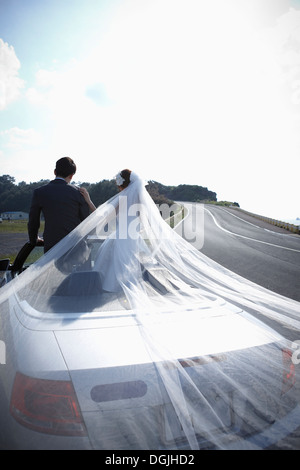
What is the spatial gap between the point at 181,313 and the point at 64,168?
2033 millimetres

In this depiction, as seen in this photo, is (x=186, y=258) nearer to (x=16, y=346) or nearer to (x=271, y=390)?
(x=271, y=390)

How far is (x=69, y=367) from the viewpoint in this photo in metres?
1.41

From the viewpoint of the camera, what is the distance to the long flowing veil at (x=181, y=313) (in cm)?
154

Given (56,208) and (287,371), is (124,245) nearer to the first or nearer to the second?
(56,208)

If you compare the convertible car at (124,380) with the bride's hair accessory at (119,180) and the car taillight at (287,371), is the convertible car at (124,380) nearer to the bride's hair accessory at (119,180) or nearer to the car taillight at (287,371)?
the car taillight at (287,371)

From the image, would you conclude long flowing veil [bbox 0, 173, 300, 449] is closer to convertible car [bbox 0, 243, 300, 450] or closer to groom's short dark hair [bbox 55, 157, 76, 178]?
convertible car [bbox 0, 243, 300, 450]

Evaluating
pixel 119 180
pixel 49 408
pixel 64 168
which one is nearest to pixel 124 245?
pixel 119 180

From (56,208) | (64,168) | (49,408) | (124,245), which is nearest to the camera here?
(49,408)

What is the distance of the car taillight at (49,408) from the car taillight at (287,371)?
1.23 meters

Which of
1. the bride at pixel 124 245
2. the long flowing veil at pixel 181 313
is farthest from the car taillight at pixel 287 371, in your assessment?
the bride at pixel 124 245

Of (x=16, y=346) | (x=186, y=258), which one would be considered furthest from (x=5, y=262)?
(x=186, y=258)

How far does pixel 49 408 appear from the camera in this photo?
1.36 m

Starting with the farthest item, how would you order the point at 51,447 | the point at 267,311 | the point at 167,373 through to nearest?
the point at 267,311 → the point at 167,373 → the point at 51,447
